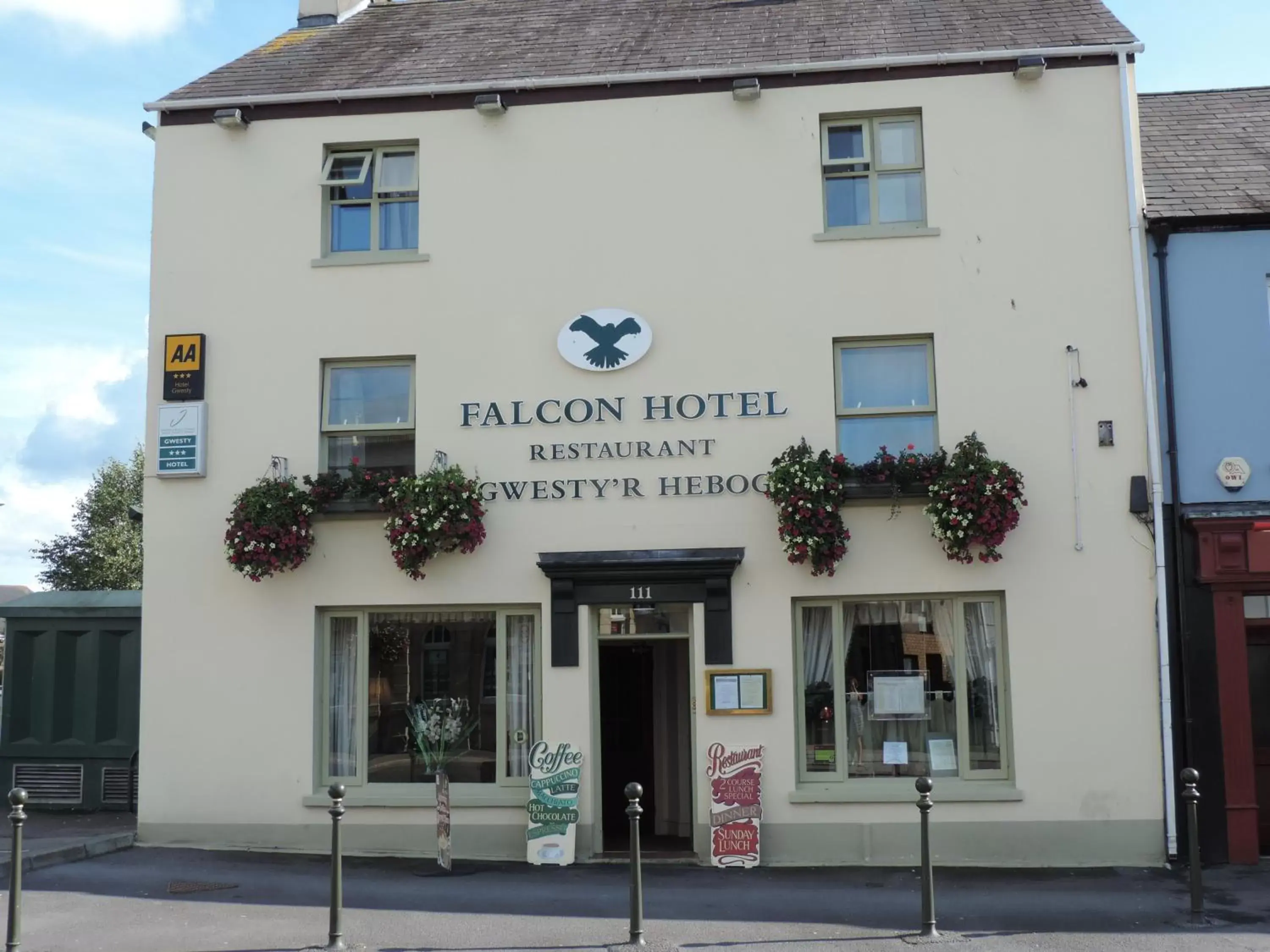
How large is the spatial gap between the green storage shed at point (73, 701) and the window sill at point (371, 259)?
4.90 m

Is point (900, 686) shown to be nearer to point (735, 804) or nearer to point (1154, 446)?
point (735, 804)

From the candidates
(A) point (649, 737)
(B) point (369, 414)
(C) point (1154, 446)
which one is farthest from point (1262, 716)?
(B) point (369, 414)

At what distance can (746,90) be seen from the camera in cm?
1288

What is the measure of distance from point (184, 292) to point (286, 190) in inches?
61.0

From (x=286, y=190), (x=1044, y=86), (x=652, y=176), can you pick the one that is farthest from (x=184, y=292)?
(x=1044, y=86)

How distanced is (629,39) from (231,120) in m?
4.50

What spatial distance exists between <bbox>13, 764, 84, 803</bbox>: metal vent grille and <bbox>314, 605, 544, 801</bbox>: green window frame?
153 inches

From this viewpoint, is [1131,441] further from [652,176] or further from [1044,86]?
[652,176]

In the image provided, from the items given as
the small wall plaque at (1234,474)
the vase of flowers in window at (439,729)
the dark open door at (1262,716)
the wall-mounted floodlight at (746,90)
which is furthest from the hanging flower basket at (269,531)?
the dark open door at (1262,716)

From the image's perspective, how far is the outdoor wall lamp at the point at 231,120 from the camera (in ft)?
44.1

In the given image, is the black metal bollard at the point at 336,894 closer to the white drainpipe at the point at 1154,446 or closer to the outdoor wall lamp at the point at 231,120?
the white drainpipe at the point at 1154,446

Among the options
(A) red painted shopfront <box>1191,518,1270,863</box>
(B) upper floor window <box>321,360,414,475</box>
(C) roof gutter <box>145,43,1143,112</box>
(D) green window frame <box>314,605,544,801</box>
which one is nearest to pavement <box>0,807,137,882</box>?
(D) green window frame <box>314,605,544,801</box>

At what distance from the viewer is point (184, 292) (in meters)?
13.5

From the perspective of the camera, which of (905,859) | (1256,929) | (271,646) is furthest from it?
(271,646)
